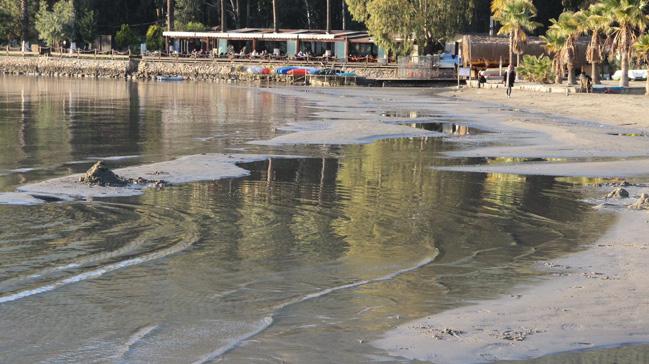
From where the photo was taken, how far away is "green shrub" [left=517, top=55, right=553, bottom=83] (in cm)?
6187

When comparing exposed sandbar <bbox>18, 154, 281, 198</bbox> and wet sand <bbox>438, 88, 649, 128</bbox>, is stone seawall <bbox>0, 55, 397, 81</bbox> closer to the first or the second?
wet sand <bbox>438, 88, 649, 128</bbox>

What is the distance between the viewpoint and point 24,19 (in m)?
110

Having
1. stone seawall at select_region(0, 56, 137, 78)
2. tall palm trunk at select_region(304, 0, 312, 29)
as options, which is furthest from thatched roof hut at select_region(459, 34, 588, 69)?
stone seawall at select_region(0, 56, 137, 78)

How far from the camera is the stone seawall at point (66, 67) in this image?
335 feet

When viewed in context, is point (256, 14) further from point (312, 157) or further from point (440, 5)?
point (312, 157)

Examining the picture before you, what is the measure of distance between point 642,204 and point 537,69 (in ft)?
155

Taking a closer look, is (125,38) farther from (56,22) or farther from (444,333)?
(444,333)

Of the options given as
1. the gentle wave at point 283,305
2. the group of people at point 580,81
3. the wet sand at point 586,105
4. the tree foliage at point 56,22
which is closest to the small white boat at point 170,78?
the tree foliage at point 56,22

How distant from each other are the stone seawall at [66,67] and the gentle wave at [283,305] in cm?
9182

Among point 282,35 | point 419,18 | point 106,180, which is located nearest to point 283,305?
point 106,180

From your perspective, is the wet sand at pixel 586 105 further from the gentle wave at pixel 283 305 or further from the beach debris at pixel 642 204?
the gentle wave at pixel 283 305

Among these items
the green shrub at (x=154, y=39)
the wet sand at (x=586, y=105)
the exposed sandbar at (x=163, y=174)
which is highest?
the green shrub at (x=154, y=39)

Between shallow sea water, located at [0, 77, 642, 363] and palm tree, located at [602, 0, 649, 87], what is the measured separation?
25682mm

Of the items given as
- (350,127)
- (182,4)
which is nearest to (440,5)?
(182,4)
